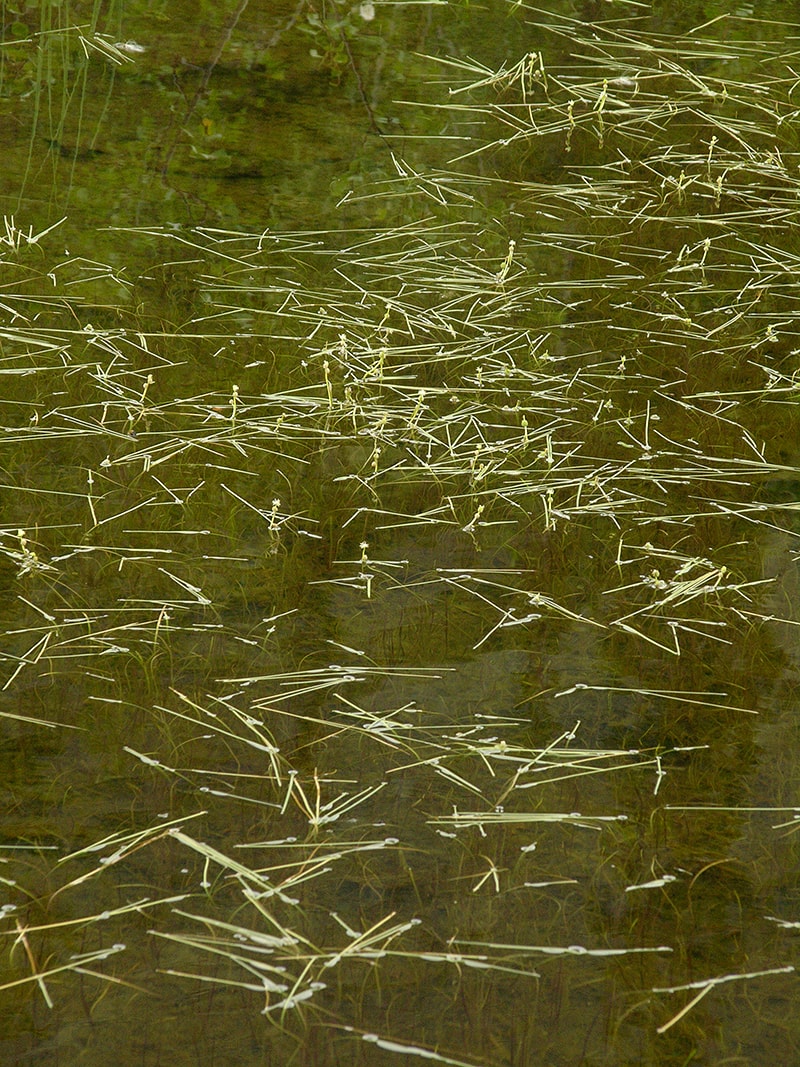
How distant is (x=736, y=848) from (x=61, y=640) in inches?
50.6

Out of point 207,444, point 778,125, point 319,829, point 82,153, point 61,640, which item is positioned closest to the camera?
point 319,829

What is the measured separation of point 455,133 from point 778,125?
1.19 m

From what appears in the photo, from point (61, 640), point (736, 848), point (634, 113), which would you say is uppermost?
point (634, 113)

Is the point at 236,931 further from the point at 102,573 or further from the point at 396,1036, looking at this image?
the point at 102,573

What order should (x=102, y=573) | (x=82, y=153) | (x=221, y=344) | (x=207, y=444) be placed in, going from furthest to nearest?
1. (x=82, y=153)
2. (x=221, y=344)
3. (x=207, y=444)
4. (x=102, y=573)

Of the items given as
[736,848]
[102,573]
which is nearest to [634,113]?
[102,573]

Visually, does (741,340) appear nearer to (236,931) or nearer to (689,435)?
(689,435)

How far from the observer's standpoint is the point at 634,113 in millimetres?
4547

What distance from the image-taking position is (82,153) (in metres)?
4.18

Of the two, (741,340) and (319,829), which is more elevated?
(741,340)

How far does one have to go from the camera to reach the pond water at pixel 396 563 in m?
1.78

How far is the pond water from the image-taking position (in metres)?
1.78

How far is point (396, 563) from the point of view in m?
2.62

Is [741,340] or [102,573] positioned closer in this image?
[102,573]
